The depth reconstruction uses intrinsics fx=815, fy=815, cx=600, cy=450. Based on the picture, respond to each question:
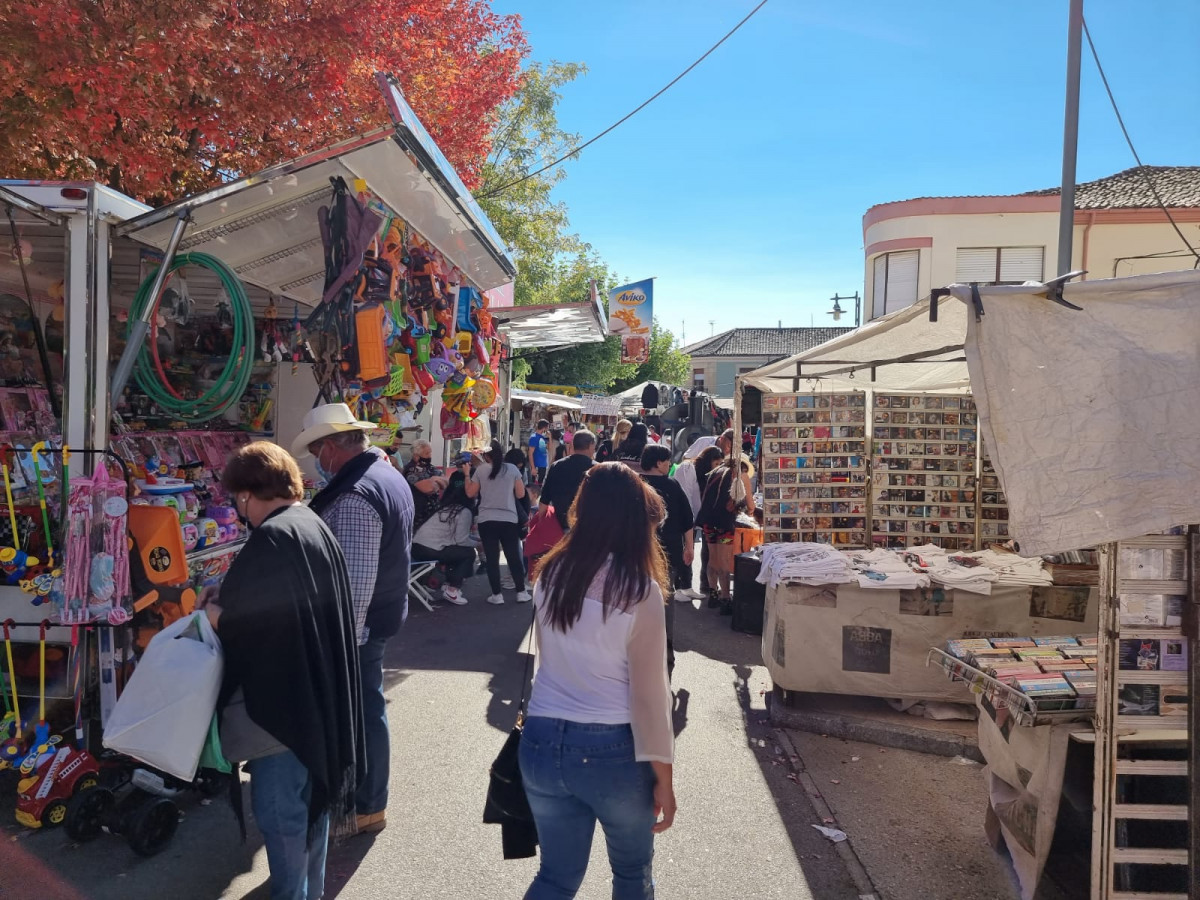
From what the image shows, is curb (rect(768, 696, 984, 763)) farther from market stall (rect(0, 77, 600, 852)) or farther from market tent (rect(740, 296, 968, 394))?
market stall (rect(0, 77, 600, 852))

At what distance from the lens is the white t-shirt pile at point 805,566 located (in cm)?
524

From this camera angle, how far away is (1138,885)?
297 cm

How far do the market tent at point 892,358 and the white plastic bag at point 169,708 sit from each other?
13.0 feet

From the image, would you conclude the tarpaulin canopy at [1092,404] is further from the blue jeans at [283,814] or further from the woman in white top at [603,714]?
the blue jeans at [283,814]

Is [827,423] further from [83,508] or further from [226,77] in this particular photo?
[226,77]

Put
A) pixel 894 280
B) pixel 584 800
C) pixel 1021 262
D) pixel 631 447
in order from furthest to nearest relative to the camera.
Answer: pixel 894 280
pixel 1021 262
pixel 631 447
pixel 584 800

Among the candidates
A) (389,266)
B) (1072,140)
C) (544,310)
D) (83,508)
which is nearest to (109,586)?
(83,508)

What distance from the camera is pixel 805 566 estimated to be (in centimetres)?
534

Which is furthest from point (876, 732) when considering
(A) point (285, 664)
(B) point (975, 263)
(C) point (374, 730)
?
(B) point (975, 263)

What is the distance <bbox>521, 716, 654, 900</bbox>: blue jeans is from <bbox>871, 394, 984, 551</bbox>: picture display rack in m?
5.23

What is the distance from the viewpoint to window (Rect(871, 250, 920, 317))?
21.7 meters

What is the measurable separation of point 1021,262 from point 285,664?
74.5 feet

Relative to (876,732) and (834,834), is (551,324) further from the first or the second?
(834,834)

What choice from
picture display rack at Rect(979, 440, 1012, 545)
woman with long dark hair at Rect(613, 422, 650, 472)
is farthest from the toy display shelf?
woman with long dark hair at Rect(613, 422, 650, 472)
